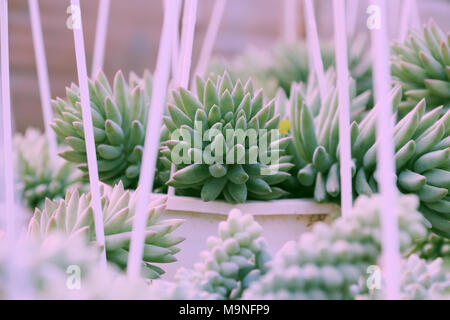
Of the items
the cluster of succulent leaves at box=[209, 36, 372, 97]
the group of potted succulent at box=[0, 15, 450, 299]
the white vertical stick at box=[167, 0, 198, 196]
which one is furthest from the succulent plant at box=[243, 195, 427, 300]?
the cluster of succulent leaves at box=[209, 36, 372, 97]

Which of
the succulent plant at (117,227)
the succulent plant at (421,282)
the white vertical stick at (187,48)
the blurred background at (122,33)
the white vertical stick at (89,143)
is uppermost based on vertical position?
the blurred background at (122,33)

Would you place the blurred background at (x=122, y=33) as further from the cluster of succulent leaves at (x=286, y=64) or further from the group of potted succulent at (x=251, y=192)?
the group of potted succulent at (x=251, y=192)

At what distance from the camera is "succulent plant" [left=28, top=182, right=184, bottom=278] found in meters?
0.42

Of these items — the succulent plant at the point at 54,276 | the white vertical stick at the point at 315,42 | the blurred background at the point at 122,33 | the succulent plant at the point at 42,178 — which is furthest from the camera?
the blurred background at the point at 122,33

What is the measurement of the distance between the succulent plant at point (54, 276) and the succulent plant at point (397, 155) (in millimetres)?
266

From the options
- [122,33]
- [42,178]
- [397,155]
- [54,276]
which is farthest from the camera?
[122,33]

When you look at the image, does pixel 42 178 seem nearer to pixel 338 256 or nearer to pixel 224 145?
pixel 224 145

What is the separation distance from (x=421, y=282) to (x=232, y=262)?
0.14 metres

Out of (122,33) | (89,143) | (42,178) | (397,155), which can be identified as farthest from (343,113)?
(122,33)

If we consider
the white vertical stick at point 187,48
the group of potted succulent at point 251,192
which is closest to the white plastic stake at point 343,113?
the group of potted succulent at point 251,192

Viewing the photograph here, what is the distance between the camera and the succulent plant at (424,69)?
1.94 feet

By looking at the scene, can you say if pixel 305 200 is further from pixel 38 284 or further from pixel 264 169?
pixel 38 284

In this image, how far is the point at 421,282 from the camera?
0.37m

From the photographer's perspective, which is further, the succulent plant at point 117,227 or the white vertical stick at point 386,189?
the succulent plant at point 117,227
